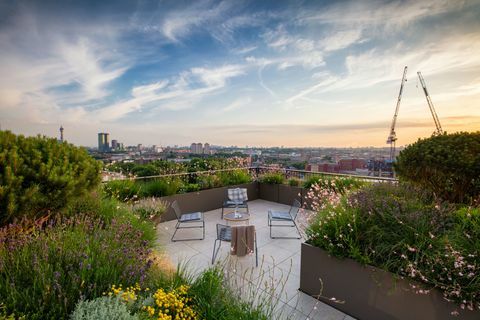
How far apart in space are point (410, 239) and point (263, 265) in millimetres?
2131

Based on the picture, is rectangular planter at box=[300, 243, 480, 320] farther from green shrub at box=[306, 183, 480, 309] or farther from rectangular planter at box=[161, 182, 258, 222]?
rectangular planter at box=[161, 182, 258, 222]

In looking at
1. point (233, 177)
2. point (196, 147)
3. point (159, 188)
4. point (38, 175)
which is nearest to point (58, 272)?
point (38, 175)

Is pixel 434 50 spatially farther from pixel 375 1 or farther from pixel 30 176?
pixel 30 176

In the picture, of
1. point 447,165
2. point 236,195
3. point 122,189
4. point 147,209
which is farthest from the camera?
point 236,195

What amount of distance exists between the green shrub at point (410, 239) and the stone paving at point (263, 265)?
701mm

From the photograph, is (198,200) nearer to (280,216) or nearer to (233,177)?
(233,177)

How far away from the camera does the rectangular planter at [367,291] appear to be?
1894 mm

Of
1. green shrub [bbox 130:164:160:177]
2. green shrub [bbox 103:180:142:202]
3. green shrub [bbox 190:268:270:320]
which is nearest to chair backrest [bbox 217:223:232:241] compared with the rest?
green shrub [bbox 190:268:270:320]

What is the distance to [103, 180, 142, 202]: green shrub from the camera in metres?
5.07

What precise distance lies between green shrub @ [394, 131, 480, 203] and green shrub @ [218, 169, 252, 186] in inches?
178

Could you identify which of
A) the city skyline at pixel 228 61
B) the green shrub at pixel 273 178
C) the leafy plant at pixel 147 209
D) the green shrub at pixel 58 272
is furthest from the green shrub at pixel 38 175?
the green shrub at pixel 273 178

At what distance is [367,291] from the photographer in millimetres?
2240

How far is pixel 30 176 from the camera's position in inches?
104

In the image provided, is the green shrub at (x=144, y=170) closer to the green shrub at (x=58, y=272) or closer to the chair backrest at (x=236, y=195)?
the chair backrest at (x=236, y=195)
